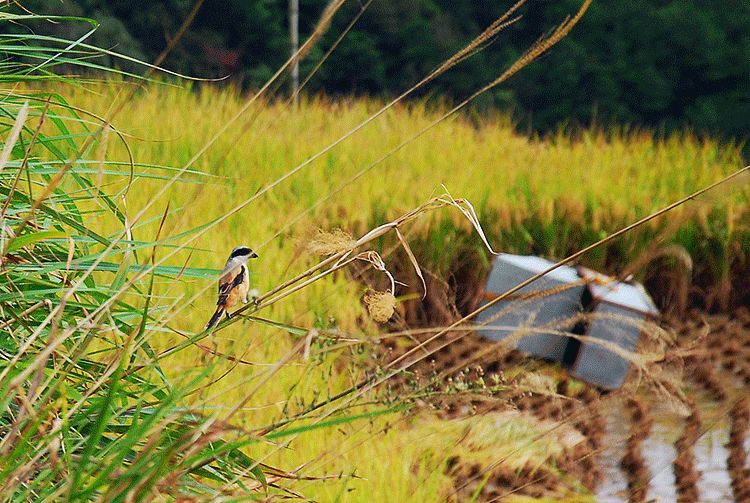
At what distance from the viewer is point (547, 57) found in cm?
1485

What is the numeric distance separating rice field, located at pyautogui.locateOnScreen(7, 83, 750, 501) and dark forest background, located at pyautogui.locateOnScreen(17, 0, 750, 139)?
831 cm

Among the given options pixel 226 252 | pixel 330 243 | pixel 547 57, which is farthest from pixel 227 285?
pixel 547 57

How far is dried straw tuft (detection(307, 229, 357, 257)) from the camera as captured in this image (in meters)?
1.01

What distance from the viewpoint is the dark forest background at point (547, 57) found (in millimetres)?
14383

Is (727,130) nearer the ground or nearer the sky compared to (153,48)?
nearer the ground

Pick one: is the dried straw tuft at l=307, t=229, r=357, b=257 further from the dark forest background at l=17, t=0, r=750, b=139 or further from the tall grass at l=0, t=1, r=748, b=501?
the dark forest background at l=17, t=0, r=750, b=139

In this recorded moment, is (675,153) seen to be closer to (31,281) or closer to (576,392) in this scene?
(576,392)

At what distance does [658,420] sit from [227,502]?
283 centimetres

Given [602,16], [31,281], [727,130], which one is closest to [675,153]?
[31,281]

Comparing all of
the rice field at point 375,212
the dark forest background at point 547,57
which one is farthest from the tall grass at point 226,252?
the dark forest background at point 547,57

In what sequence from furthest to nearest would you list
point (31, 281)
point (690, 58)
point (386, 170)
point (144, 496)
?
point (690, 58), point (386, 170), point (31, 281), point (144, 496)

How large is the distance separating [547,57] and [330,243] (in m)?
14.4

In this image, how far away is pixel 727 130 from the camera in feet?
47.0


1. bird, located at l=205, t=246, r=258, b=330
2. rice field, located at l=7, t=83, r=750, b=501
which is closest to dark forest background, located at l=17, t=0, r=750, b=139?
rice field, located at l=7, t=83, r=750, b=501
